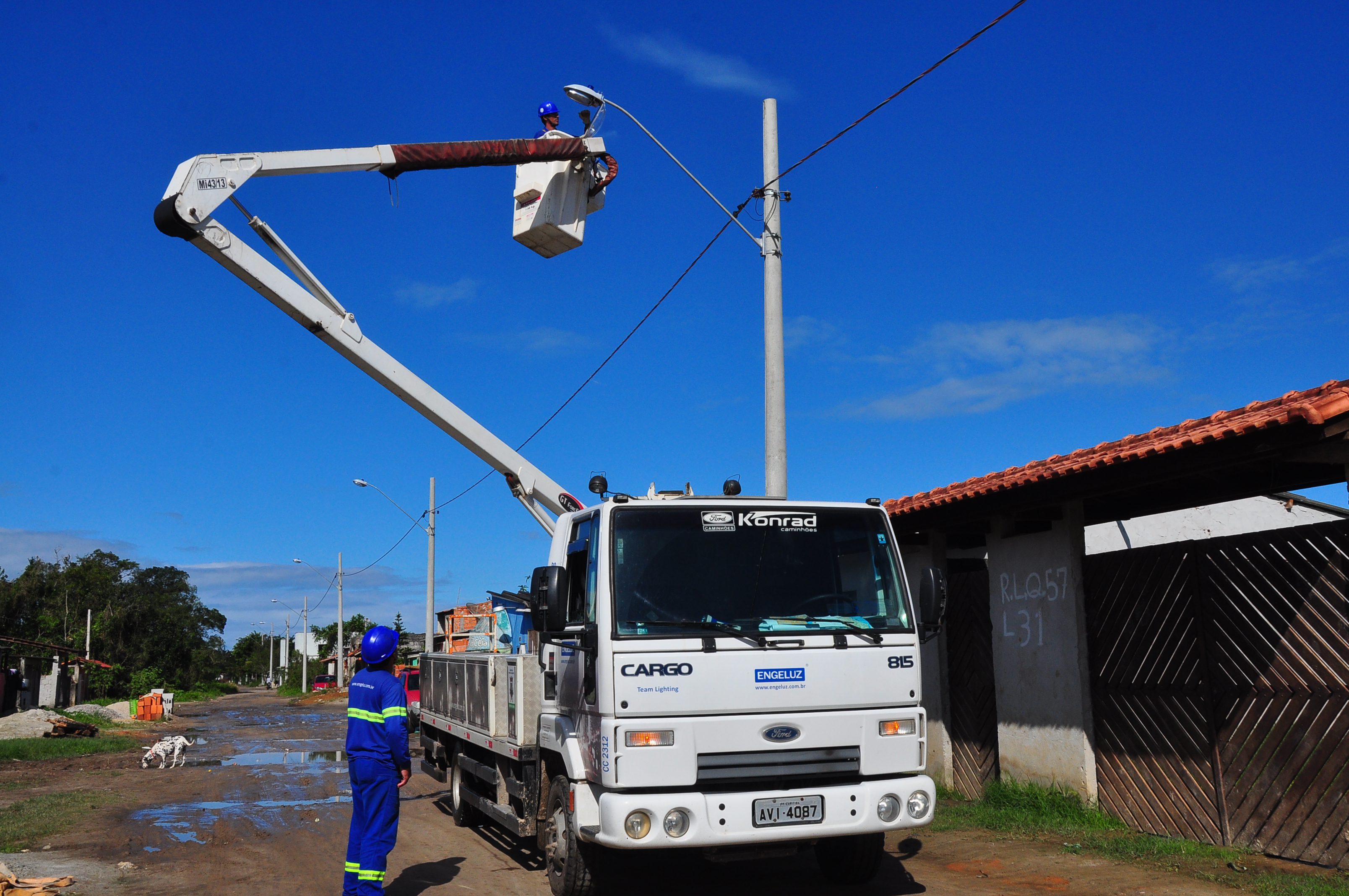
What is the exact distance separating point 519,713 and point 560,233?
5213 millimetres

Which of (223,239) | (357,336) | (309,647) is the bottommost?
(309,647)

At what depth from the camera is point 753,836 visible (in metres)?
6.04

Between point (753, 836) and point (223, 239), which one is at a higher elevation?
point (223, 239)

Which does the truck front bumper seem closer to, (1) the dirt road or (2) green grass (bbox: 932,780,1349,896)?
(1) the dirt road

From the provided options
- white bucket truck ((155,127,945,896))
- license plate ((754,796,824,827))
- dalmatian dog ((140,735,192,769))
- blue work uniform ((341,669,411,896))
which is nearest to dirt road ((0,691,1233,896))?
white bucket truck ((155,127,945,896))

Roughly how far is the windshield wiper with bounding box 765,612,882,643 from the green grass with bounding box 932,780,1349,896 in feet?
9.84

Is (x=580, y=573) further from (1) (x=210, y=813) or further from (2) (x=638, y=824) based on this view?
(1) (x=210, y=813)

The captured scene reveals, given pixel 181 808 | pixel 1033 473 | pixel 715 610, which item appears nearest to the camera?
pixel 715 610

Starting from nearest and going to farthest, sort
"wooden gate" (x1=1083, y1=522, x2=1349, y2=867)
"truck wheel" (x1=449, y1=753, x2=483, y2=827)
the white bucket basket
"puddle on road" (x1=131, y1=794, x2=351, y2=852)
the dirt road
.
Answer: "wooden gate" (x1=1083, y1=522, x2=1349, y2=867) < the dirt road < "truck wheel" (x1=449, y1=753, x2=483, y2=827) < the white bucket basket < "puddle on road" (x1=131, y1=794, x2=351, y2=852)

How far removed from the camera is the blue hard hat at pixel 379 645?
6.60m

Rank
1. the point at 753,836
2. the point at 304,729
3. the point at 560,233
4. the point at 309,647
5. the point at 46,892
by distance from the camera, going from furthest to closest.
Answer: the point at 309,647
the point at 304,729
the point at 560,233
the point at 46,892
the point at 753,836

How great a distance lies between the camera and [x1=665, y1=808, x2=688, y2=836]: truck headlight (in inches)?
235

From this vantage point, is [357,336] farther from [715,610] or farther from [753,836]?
[753,836]

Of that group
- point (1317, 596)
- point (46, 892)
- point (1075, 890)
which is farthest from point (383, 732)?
point (1317, 596)
